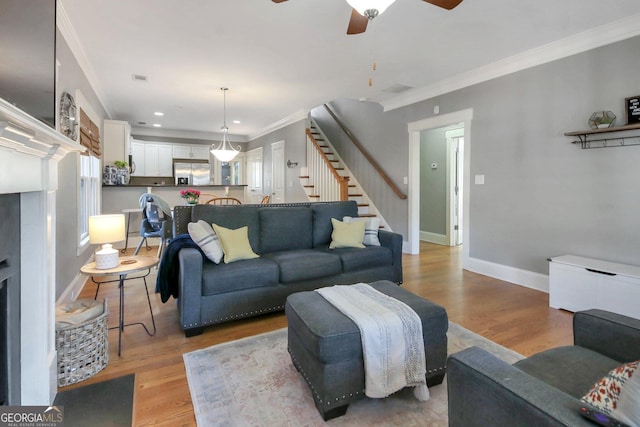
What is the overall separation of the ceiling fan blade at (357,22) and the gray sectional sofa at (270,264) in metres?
1.82

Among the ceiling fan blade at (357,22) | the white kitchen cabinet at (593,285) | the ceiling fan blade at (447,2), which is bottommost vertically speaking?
the white kitchen cabinet at (593,285)

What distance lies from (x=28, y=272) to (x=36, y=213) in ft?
0.95

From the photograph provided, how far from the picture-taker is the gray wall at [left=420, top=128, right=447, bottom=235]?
6297mm

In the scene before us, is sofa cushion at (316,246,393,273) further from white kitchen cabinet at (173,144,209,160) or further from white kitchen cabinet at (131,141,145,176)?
white kitchen cabinet at (131,141,145,176)

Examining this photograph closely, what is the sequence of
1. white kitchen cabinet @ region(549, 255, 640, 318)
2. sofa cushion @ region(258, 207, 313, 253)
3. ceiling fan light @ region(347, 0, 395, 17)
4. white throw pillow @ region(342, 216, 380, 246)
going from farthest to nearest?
white throw pillow @ region(342, 216, 380, 246), sofa cushion @ region(258, 207, 313, 253), white kitchen cabinet @ region(549, 255, 640, 318), ceiling fan light @ region(347, 0, 395, 17)

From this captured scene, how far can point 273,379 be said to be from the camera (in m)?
1.92

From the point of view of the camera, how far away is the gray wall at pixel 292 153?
22.5 ft

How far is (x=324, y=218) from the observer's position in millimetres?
3684

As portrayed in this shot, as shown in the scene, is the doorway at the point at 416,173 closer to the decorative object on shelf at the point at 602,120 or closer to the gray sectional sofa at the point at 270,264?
the decorative object on shelf at the point at 602,120

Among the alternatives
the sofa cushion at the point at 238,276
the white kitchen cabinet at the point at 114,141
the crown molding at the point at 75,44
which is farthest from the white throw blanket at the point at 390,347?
the white kitchen cabinet at the point at 114,141

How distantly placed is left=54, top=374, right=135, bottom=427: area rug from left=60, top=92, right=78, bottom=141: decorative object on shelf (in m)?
2.20

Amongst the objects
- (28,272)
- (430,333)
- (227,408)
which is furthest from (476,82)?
(28,272)

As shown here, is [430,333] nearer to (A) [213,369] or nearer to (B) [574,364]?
(B) [574,364]

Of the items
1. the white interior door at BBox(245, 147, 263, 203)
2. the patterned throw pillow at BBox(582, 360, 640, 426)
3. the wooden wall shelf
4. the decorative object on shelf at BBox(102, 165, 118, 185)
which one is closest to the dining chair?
the decorative object on shelf at BBox(102, 165, 118, 185)
